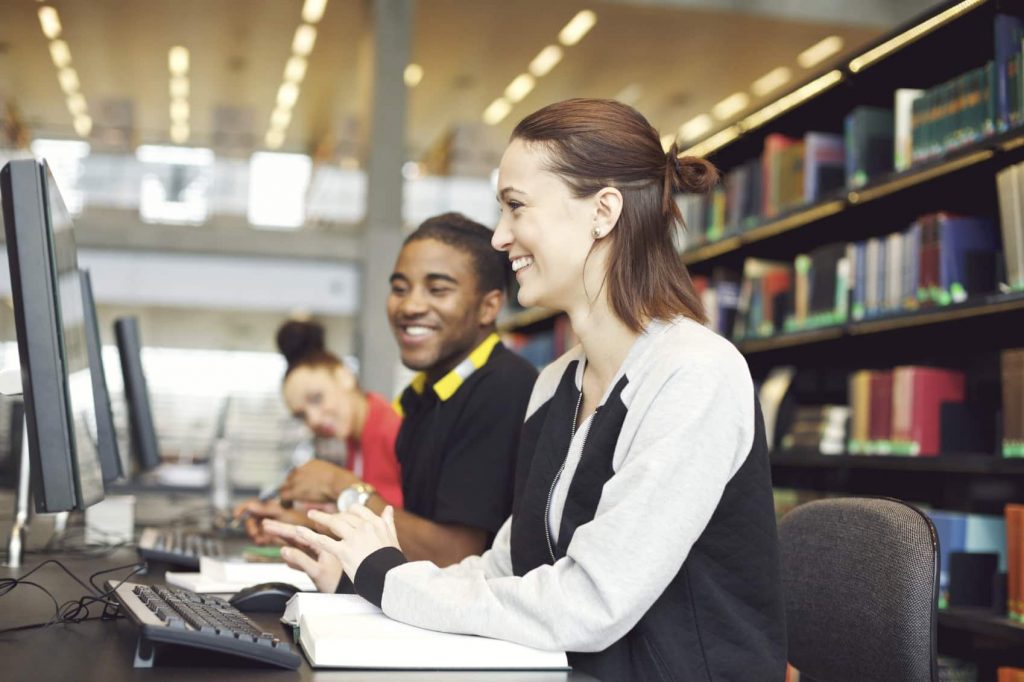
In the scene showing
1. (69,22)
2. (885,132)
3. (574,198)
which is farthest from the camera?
(69,22)

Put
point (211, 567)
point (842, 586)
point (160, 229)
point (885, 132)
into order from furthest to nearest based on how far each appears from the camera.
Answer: point (160, 229)
point (885, 132)
point (211, 567)
point (842, 586)

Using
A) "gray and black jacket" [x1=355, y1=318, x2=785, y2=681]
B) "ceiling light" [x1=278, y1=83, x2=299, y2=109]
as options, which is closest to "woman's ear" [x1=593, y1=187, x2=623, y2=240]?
"gray and black jacket" [x1=355, y1=318, x2=785, y2=681]

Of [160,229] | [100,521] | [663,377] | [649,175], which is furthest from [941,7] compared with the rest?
[160,229]

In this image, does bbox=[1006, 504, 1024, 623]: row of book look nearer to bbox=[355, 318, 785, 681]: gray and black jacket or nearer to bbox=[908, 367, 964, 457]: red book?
bbox=[908, 367, 964, 457]: red book

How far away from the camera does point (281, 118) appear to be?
36.3ft

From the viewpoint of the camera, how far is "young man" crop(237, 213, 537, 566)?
6.00ft

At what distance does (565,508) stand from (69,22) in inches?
333

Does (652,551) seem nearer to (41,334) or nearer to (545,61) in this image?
(41,334)

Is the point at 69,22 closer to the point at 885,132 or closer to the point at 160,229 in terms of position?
the point at 160,229

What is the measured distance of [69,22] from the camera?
336 inches

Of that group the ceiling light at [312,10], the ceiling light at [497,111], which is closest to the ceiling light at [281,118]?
the ceiling light at [497,111]

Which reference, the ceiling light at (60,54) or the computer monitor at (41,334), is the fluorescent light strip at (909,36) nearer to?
the computer monitor at (41,334)

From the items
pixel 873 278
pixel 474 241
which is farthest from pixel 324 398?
pixel 873 278

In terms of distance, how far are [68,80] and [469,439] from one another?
9405 millimetres
